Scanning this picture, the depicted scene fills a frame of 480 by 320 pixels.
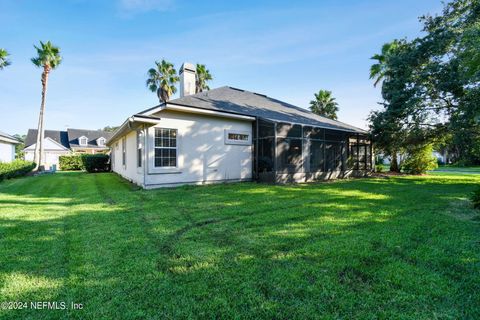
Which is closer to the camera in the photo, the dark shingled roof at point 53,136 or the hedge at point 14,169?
the hedge at point 14,169

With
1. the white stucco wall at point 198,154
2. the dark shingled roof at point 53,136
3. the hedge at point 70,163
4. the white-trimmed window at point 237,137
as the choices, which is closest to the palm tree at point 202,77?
the white stucco wall at point 198,154

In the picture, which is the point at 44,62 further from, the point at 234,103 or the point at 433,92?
the point at 433,92

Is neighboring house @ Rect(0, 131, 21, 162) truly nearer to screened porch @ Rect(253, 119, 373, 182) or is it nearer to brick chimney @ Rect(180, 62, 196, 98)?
brick chimney @ Rect(180, 62, 196, 98)

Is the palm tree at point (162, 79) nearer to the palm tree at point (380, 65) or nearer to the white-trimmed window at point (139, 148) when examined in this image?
the white-trimmed window at point (139, 148)

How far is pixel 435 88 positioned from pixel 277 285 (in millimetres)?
14097

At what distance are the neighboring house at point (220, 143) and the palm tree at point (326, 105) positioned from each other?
14.4 metres

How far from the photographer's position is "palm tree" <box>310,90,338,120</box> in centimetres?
2778

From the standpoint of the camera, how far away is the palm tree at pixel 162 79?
78.0 feet

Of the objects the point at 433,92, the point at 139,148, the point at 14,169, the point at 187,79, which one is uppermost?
the point at 187,79

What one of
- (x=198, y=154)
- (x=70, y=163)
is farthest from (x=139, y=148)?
(x=70, y=163)

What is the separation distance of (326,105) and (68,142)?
127ft

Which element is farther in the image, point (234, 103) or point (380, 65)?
point (380, 65)

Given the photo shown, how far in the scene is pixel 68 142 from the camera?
120 feet

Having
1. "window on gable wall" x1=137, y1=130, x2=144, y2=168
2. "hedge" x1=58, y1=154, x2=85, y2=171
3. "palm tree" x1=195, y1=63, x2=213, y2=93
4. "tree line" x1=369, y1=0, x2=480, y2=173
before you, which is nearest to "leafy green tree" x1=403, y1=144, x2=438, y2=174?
"tree line" x1=369, y1=0, x2=480, y2=173
